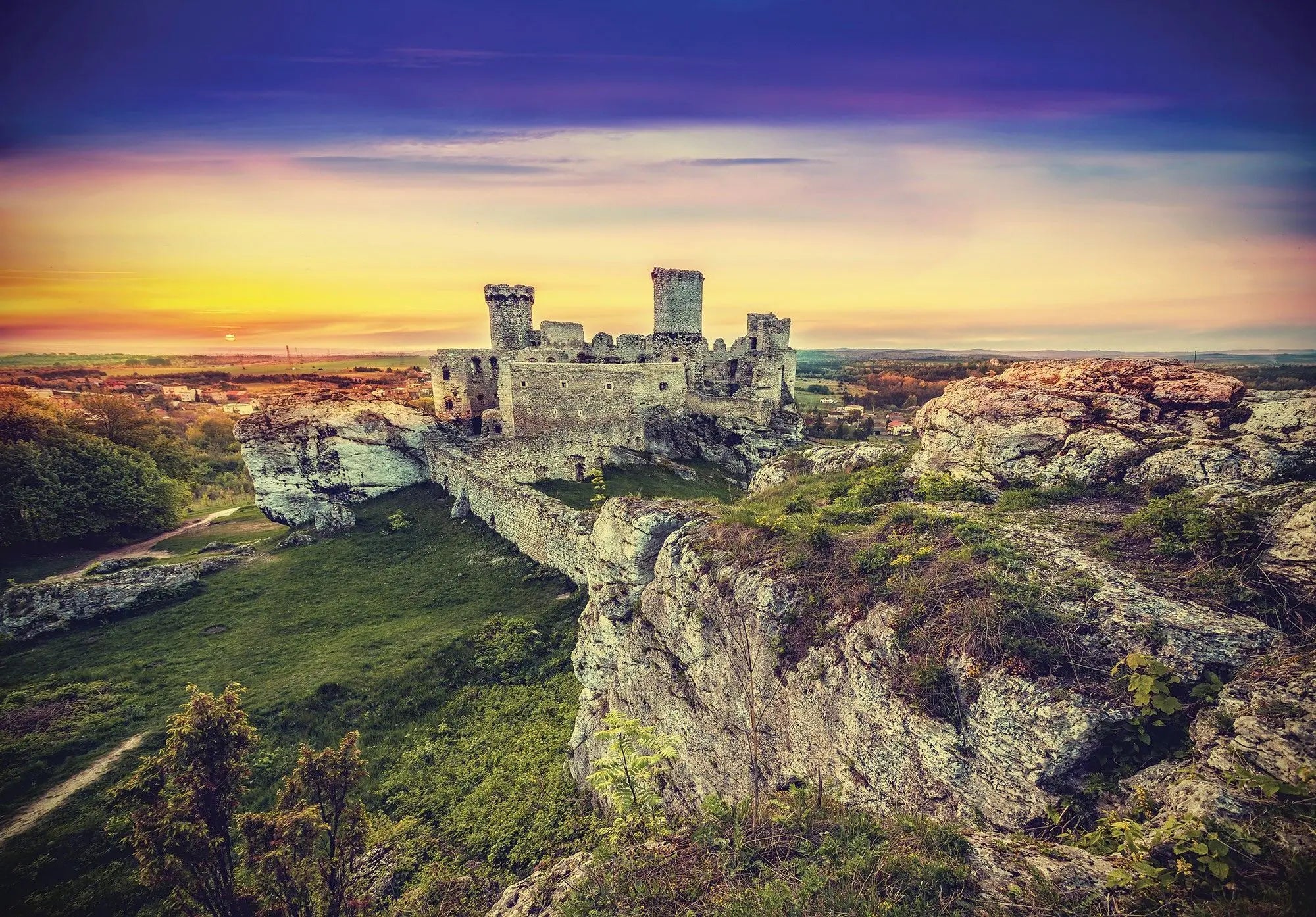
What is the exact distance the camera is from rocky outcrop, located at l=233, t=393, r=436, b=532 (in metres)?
30.4

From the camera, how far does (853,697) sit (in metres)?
7.82

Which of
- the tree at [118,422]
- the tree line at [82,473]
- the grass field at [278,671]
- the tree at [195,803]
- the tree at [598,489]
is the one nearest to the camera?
the tree at [195,803]

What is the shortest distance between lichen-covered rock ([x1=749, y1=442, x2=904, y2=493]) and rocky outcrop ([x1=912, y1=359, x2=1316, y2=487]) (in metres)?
1.35

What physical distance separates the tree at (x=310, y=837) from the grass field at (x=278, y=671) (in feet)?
10.6

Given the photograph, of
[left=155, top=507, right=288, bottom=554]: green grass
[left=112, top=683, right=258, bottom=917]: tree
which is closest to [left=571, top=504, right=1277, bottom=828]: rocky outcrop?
[left=112, top=683, right=258, bottom=917]: tree

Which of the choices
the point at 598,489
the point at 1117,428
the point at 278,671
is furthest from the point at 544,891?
the point at 598,489

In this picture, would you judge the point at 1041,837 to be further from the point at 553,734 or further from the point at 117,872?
the point at 117,872

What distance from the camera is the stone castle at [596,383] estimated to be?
31188mm

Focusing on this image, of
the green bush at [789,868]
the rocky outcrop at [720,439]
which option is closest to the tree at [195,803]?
the green bush at [789,868]

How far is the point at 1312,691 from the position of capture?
5.25m

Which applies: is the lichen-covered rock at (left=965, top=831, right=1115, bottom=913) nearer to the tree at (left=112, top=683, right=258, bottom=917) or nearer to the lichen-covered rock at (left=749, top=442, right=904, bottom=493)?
the lichen-covered rock at (left=749, top=442, right=904, bottom=493)

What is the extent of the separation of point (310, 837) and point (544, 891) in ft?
12.8

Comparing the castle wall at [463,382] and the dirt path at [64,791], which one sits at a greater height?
the castle wall at [463,382]

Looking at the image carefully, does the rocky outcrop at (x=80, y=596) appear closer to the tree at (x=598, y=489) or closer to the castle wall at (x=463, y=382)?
the castle wall at (x=463, y=382)
